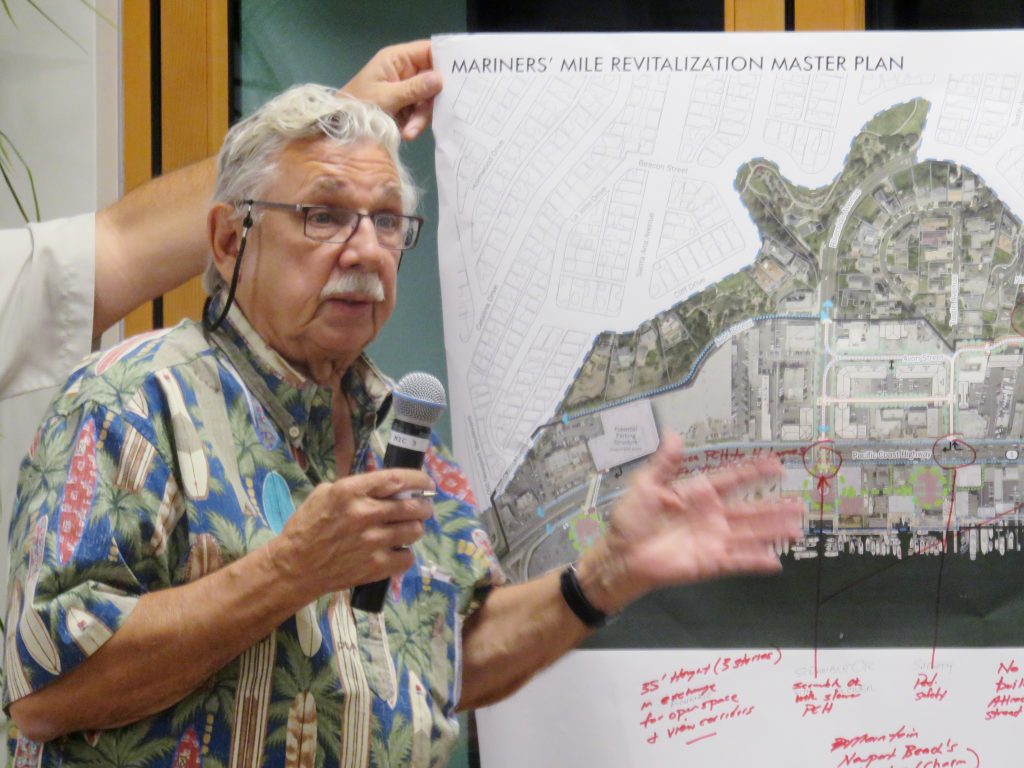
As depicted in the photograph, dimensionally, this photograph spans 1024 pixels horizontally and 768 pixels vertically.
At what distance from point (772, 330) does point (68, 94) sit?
135 cm

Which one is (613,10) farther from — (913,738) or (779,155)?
(913,738)

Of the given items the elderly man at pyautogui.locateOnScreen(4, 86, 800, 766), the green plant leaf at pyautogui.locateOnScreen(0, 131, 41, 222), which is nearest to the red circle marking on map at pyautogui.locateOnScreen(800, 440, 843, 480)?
the elderly man at pyautogui.locateOnScreen(4, 86, 800, 766)

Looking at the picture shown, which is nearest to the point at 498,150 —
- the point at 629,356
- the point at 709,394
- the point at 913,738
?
the point at 629,356

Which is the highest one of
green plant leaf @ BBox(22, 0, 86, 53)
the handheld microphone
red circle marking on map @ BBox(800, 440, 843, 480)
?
green plant leaf @ BBox(22, 0, 86, 53)

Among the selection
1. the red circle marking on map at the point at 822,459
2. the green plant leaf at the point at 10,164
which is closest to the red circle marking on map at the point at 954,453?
the red circle marking on map at the point at 822,459

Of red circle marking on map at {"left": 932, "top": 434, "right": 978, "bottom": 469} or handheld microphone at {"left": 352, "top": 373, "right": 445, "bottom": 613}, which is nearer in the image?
handheld microphone at {"left": 352, "top": 373, "right": 445, "bottom": 613}

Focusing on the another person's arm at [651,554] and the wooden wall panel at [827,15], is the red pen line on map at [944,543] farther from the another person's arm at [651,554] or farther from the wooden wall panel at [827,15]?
the wooden wall panel at [827,15]

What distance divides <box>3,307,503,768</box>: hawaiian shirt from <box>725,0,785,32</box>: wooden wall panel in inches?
46.4

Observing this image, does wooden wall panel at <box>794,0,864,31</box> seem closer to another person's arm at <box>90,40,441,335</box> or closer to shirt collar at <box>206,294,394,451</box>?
another person's arm at <box>90,40,441,335</box>

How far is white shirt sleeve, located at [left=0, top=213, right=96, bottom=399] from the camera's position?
5.90ft

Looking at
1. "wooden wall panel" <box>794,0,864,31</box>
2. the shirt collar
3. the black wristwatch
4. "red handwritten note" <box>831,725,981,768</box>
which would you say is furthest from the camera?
"wooden wall panel" <box>794,0,864,31</box>

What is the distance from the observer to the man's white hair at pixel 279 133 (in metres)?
1.38

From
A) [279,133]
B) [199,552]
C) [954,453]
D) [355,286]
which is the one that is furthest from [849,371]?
[199,552]

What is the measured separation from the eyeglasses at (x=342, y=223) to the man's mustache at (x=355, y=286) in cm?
4
